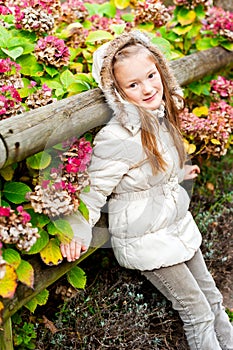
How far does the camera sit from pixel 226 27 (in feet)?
12.5

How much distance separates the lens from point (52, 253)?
91.9 inches

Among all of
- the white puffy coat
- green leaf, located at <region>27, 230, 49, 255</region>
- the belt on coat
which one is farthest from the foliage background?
the belt on coat

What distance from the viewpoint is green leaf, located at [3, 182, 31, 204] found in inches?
89.0

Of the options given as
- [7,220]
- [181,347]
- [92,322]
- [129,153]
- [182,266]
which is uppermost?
[7,220]

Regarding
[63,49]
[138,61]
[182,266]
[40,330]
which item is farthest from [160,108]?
[40,330]

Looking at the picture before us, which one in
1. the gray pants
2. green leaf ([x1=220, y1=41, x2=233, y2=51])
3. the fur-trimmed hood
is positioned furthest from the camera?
green leaf ([x1=220, y1=41, x2=233, y2=51])

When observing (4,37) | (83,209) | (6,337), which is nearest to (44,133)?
(83,209)

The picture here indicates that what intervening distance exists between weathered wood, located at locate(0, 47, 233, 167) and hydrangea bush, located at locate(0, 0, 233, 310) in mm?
81

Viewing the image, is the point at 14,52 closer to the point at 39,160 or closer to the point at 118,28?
the point at 39,160

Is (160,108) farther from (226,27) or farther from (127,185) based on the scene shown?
(226,27)

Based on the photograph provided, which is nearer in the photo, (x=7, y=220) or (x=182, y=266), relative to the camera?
(x=7, y=220)

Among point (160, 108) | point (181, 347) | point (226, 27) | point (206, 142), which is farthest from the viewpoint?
point (226, 27)

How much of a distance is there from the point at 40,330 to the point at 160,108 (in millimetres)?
1208

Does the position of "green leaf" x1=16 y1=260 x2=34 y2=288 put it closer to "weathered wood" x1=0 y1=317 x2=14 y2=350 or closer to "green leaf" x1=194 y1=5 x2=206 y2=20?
"weathered wood" x1=0 y1=317 x2=14 y2=350
